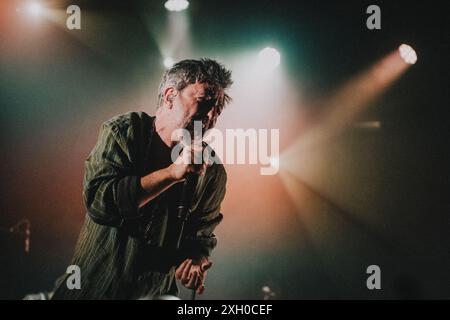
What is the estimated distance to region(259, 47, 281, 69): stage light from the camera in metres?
2.87

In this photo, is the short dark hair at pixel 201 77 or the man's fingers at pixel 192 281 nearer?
the man's fingers at pixel 192 281

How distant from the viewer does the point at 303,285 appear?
2.76m

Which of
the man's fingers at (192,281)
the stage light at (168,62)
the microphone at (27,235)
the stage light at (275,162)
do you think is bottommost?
the man's fingers at (192,281)

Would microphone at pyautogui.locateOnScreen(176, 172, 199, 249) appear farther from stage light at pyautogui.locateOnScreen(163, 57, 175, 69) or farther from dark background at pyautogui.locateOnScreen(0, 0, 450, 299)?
stage light at pyautogui.locateOnScreen(163, 57, 175, 69)

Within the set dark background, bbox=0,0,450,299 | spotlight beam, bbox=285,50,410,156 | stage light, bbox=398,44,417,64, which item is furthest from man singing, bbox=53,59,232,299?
stage light, bbox=398,44,417,64

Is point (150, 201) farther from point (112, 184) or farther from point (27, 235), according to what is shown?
point (27, 235)

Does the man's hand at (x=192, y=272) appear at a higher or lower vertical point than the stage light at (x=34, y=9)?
lower

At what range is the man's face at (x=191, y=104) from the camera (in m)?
2.41

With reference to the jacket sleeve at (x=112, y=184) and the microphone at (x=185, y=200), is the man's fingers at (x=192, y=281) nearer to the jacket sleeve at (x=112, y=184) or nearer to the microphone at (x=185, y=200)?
the microphone at (x=185, y=200)

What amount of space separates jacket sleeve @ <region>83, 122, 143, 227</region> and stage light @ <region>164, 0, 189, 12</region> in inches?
38.3

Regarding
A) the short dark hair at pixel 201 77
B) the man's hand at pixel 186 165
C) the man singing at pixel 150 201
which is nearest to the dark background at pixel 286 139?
the short dark hair at pixel 201 77

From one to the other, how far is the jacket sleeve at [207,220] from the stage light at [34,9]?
4.98ft
